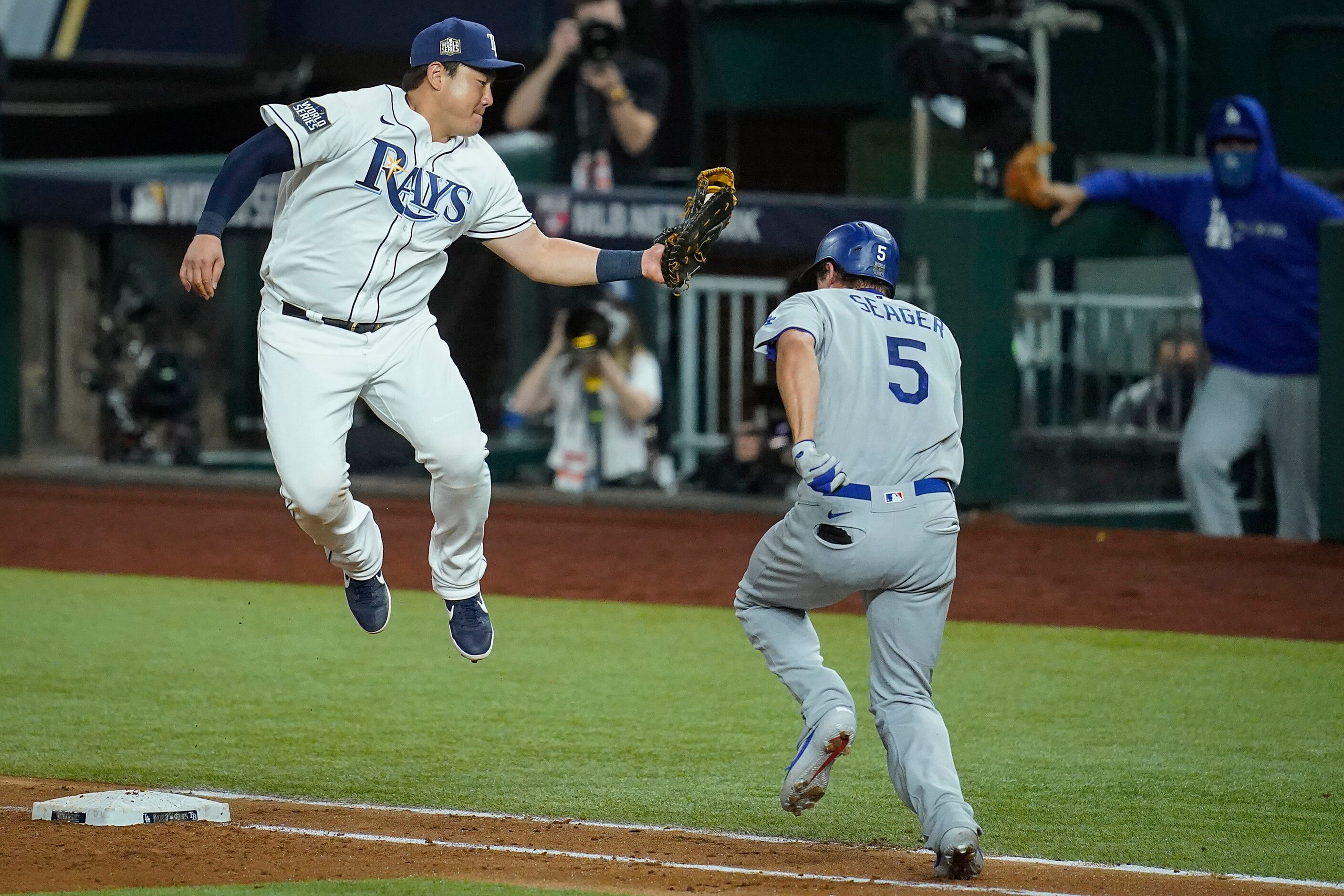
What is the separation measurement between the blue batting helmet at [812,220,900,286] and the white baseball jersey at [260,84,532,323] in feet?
3.76

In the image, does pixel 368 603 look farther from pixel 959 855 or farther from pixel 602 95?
pixel 602 95

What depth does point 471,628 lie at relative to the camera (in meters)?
6.01

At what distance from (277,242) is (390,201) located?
0.34m

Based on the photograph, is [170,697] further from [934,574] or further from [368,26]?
[368,26]

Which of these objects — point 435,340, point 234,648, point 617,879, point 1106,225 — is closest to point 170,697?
point 234,648

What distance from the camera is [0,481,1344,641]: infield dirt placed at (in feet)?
29.8

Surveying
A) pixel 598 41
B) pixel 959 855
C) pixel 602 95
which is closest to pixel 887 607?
pixel 959 855

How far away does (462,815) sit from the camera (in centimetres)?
534

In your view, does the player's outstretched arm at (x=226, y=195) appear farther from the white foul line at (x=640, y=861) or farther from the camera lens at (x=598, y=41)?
the camera lens at (x=598, y=41)

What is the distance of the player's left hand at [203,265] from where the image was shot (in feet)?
16.7

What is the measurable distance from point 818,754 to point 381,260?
1859mm

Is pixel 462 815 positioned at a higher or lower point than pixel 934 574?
lower

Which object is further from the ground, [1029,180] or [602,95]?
[602,95]

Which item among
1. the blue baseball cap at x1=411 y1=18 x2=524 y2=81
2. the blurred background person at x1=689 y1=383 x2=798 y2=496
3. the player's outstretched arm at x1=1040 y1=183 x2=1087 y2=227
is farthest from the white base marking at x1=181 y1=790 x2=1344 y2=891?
the player's outstretched arm at x1=1040 y1=183 x2=1087 y2=227
